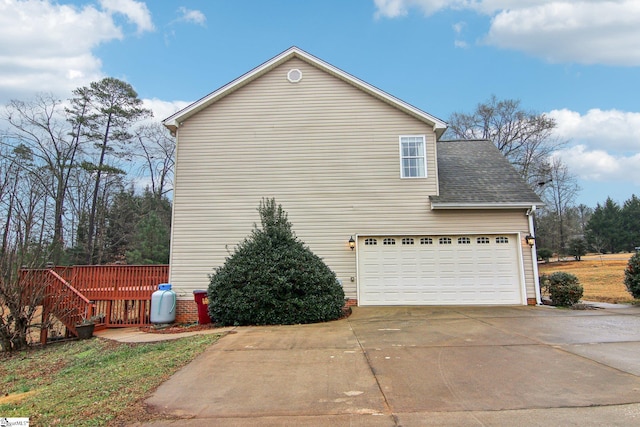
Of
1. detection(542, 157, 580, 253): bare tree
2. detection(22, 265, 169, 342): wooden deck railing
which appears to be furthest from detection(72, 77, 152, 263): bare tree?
detection(542, 157, 580, 253): bare tree

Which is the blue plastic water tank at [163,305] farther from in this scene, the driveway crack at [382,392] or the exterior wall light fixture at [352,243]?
the driveway crack at [382,392]

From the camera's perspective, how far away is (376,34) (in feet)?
50.8

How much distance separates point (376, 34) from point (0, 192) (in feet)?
45.3

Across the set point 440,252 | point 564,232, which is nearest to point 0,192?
point 440,252

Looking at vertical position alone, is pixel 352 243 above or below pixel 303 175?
below

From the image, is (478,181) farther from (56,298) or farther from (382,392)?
(56,298)

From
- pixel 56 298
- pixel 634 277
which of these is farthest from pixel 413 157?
pixel 56 298

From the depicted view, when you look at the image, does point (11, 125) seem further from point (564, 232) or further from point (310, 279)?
point (564, 232)

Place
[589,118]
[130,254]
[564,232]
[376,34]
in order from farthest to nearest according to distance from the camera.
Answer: [564,232], [589,118], [130,254], [376,34]

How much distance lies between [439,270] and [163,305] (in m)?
8.19

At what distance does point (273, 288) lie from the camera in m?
9.02

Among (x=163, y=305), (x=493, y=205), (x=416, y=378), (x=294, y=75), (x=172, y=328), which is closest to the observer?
(x=416, y=378)

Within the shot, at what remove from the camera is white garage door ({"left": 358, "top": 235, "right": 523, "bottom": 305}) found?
1143cm

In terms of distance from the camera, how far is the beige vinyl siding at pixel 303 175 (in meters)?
11.7
